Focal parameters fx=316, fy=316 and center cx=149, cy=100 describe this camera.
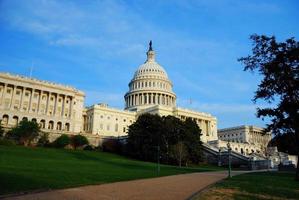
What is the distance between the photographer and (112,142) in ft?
284

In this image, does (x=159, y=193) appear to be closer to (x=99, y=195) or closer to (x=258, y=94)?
(x=99, y=195)

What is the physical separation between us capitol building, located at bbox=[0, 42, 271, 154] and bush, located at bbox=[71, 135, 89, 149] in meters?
5.00

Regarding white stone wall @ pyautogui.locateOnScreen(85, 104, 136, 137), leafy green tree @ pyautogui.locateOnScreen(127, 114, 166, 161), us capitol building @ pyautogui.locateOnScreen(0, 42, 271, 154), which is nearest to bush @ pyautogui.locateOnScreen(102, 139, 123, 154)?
us capitol building @ pyautogui.locateOnScreen(0, 42, 271, 154)

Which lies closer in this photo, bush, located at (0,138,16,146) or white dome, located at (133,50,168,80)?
bush, located at (0,138,16,146)

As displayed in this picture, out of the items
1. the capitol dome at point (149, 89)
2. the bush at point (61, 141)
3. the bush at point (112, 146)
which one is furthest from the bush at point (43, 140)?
the capitol dome at point (149, 89)

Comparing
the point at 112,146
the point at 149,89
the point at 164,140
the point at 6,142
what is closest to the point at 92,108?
the point at 149,89

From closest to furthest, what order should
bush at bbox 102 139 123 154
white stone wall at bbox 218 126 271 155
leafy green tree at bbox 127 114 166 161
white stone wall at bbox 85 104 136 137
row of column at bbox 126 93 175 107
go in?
leafy green tree at bbox 127 114 166 161 → bush at bbox 102 139 123 154 → white stone wall at bbox 85 104 136 137 → row of column at bbox 126 93 175 107 → white stone wall at bbox 218 126 271 155

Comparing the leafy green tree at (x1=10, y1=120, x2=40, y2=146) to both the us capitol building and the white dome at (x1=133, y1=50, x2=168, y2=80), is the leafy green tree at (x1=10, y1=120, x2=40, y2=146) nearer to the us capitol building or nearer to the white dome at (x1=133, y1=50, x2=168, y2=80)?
the us capitol building

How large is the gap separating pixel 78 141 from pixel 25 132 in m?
13.1

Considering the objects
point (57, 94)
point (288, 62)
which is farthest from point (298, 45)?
point (57, 94)

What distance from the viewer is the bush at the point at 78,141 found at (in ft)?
249

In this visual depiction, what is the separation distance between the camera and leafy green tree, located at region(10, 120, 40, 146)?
220ft

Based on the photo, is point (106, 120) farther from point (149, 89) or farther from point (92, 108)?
point (149, 89)

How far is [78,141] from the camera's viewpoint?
75.9 m
